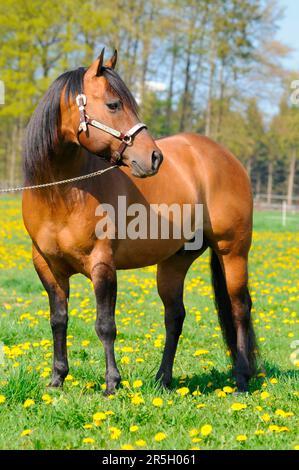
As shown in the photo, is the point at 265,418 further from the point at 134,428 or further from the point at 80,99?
the point at 80,99

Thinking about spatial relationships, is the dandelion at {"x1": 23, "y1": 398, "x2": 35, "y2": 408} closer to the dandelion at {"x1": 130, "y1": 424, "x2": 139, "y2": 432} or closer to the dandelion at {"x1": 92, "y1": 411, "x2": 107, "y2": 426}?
the dandelion at {"x1": 92, "y1": 411, "x2": 107, "y2": 426}

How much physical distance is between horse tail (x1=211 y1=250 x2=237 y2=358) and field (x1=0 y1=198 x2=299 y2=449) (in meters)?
0.27

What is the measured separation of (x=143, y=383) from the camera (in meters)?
4.45

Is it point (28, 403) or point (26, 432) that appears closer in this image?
point (26, 432)

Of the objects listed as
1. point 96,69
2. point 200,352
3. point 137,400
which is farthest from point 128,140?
point 200,352

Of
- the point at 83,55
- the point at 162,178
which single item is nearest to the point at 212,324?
the point at 162,178

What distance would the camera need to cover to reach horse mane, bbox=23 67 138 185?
3.96 m

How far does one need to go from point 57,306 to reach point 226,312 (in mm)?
1587

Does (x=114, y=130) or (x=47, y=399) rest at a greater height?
(x=114, y=130)

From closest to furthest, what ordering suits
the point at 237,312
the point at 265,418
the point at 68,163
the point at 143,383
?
the point at 265,418 < the point at 68,163 < the point at 143,383 < the point at 237,312

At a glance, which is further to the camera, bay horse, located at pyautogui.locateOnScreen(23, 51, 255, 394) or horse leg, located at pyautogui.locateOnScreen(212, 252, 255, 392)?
horse leg, located at pyautogui.locateOnScreen(212, 252, 255, 392)

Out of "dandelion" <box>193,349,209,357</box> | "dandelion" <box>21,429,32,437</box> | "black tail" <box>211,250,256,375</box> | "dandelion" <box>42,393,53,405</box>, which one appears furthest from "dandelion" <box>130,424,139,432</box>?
"dandelion" <box>193,349,209,357</box>

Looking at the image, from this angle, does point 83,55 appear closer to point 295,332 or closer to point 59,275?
point 295,332
